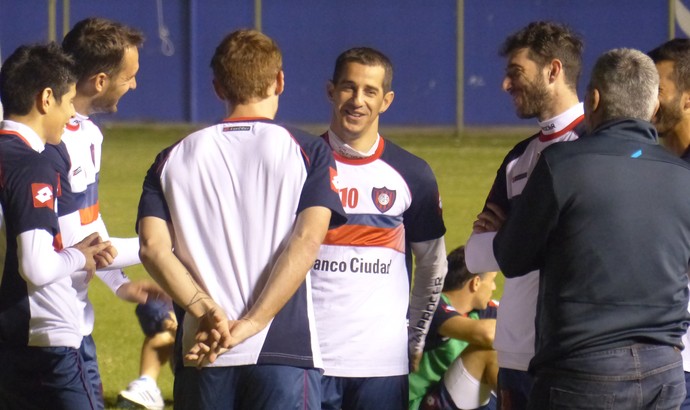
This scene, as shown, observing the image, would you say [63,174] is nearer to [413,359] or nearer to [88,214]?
[88,214]

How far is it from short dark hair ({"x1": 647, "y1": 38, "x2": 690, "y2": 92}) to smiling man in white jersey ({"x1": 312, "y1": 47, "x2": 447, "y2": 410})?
3.34 ft

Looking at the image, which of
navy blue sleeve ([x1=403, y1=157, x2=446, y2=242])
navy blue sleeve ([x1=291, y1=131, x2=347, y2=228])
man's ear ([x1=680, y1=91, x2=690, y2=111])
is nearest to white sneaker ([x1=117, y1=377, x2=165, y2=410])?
navy blue sleeve ([x1=403, y1=157, x2=446, y2=242])

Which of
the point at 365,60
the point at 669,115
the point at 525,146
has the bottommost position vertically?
the point at 525,146

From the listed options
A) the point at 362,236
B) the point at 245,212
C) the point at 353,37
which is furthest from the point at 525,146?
the point at 353,37

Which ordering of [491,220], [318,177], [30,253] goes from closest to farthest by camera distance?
[318,177] → [30,253] → [491,220]

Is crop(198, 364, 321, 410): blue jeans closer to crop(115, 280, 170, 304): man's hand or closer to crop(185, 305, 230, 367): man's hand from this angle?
crop(185, 305, 230, 367): man's hand

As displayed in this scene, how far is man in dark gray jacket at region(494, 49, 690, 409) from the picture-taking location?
3516mm

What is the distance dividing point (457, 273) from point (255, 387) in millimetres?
2536

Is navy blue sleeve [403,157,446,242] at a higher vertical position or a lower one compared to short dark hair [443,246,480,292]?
higher

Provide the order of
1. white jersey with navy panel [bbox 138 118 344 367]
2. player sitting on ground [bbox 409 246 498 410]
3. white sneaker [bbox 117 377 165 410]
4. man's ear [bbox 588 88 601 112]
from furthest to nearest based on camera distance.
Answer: white sneaker [bbox 117 377 165 410], player sitting on ground [bbox 409 246 498 410], white jersey with navy panel [bbox 138 118 344 367], man's ear [bbox 588 88 601 112]

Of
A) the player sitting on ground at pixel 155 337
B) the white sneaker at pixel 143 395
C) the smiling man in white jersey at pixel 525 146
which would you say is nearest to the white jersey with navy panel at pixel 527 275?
the smiling man in white jersey at pixel 525 146

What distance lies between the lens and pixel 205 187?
12.4 feet

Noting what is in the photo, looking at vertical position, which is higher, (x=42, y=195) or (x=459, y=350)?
(x=42, y=195)

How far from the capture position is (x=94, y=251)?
14.3ft
